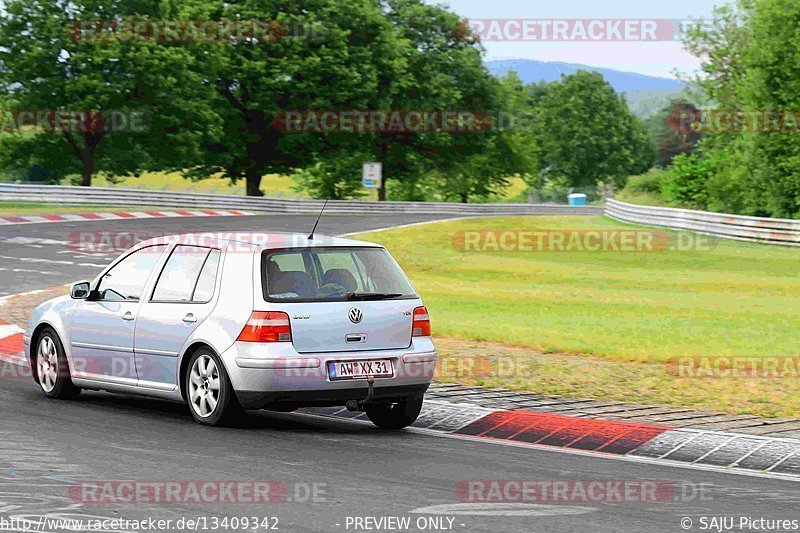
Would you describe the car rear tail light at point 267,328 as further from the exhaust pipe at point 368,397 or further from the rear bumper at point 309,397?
the exhaust pipe at point 368,397

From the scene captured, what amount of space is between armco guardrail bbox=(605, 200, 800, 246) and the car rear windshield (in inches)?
1313

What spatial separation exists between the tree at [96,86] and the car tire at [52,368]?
2027 inches

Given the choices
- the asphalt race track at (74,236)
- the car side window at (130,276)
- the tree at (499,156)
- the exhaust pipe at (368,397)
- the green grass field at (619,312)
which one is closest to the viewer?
the exhaust pipe at (368,397)

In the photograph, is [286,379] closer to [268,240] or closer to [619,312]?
[268,240]

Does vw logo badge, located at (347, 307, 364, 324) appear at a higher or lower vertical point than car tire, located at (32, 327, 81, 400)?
higher

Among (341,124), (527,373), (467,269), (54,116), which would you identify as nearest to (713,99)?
(341,124)

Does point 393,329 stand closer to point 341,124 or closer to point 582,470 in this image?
point 582,470

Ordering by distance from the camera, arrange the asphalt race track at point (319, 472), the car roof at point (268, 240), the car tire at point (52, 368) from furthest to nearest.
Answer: the car tire at point (52, 368)
the car roof at point (268, 240)
the asphalt race track at point (319, 472)

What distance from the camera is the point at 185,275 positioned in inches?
416

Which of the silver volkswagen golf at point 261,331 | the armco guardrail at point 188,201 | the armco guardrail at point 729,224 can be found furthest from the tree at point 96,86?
the silver volkswagen golf at point 261,331

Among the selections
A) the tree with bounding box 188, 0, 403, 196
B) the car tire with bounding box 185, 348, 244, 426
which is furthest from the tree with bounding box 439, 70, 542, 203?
the car tire with bounding box 185, 348, 244, 426

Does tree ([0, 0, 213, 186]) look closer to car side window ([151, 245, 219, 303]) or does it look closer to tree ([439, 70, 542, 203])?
tree ([439, 70, 542, 203])

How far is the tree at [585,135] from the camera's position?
463ft

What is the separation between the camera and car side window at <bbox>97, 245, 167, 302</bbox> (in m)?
11.0
